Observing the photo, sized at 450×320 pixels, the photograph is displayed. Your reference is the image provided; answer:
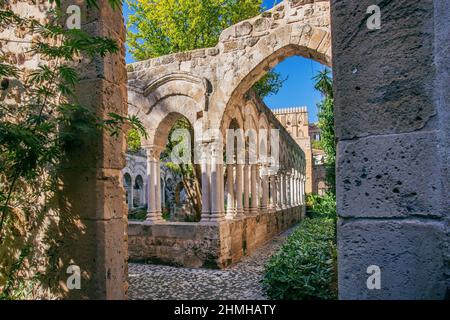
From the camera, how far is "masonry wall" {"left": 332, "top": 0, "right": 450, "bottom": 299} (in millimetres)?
1295

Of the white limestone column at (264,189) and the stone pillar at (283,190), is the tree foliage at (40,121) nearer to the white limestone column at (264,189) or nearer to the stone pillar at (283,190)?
the white limestone column at (264,189)

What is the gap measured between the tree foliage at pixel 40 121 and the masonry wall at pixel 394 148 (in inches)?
67.9

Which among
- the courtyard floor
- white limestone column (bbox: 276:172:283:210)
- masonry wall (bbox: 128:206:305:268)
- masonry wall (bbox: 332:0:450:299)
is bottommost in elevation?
the courtyard floor

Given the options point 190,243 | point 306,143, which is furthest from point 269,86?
point 306,143

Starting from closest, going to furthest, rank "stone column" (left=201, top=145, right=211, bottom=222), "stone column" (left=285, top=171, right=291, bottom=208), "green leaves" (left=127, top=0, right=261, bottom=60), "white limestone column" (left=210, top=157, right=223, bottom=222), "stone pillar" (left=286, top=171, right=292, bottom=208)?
"white limestone column" (left=210, top=157, right=223, bottom=222), "stone column" (left=201, top=145, right=211, bottom=222), "green leaves" (left=127, top=0, right=261, bottom=60), "stone column" (left=285, top=171, right=291, bottom=208), "stone pillar" (left=286, top=171, right=292, bottom=208)

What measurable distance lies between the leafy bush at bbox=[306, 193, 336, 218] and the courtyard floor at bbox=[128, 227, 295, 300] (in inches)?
90.1

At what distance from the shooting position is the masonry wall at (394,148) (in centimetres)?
129

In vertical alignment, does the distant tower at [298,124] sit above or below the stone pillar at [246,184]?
above

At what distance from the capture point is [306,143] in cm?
2622

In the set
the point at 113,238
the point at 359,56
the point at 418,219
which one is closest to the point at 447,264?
the point at 418,219

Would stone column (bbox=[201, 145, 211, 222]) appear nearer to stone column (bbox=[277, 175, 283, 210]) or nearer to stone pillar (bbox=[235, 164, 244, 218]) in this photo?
stone pillar (bbox=[235, 164, 244, 218])

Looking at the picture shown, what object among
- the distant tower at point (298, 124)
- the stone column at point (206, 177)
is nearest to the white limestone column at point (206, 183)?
the stone column at point (206, 177)

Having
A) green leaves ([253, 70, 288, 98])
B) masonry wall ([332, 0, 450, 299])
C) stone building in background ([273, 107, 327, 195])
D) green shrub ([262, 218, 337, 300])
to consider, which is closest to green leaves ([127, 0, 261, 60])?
green leaves ([253, 70, 288, 98])
